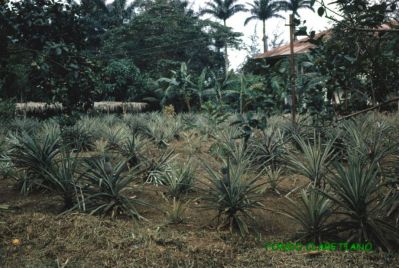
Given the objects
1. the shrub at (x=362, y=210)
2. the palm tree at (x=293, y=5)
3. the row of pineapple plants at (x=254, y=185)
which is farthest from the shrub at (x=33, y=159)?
the palm tree at (x=293, y=5)

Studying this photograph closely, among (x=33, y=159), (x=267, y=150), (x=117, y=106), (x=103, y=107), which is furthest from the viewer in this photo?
(x=117, y=106)

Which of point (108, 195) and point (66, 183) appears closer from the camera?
point (108, 195)

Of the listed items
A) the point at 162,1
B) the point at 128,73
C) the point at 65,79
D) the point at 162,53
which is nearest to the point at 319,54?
the point at 65,79

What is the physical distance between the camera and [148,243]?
3.15 metres

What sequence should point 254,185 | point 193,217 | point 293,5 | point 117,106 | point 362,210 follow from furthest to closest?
1. point 293,5
2. point 117,106
3. point 254,185
4. point 193,217
5. point 362,210

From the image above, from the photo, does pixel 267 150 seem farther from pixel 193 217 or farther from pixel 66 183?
pixel 66 183

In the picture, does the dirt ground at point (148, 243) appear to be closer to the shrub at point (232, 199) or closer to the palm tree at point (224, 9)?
the shrub at point (232, 199)

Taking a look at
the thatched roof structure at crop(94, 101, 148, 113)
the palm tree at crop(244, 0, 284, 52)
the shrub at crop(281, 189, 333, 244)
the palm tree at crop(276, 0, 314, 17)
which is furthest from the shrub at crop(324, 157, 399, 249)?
the palm tree at crop(244, 0, 284, 52)

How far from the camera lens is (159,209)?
3865mm

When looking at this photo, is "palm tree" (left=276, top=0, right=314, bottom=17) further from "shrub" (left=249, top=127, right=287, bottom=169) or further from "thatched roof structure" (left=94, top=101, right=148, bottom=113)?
"shrub" (left=249, top=127, right=287, bottom=169)

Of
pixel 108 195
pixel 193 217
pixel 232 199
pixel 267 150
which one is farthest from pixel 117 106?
pixel 232 199

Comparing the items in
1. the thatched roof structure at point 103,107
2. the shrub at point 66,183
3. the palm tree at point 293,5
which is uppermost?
the palm tree at point 293,5

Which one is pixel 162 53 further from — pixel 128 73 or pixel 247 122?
pixel 247 122

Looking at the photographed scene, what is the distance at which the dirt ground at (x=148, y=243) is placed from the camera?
2.80m
